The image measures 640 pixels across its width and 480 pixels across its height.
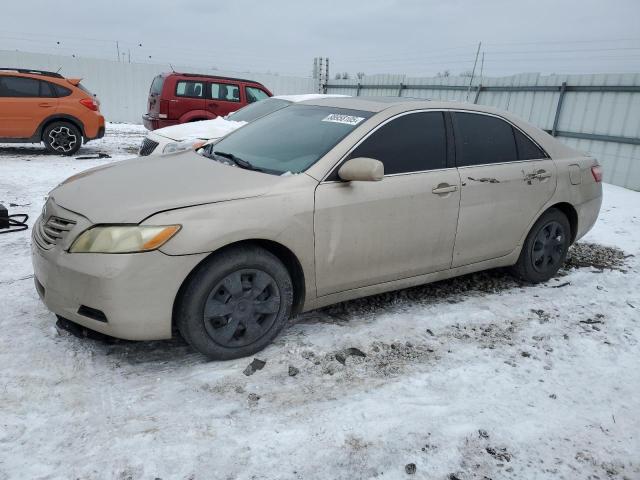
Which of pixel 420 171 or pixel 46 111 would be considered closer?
pixel 420 171

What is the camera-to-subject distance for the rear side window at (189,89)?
1165 centimetres

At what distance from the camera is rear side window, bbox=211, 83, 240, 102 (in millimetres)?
12064

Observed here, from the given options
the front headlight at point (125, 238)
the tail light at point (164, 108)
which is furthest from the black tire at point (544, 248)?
the tail light at point (164, 108)

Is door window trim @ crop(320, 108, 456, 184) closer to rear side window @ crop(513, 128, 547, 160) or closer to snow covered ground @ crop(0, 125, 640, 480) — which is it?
rear side window @ crop(513, 128, 547, 160)

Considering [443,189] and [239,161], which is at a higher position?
[239,161]

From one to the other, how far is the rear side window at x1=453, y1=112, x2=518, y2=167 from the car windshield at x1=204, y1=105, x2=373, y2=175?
0.83 metres

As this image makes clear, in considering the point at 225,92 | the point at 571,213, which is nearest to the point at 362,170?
the point at 571,213

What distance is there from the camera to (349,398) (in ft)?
9.30

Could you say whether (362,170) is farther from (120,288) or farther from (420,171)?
(120,288)

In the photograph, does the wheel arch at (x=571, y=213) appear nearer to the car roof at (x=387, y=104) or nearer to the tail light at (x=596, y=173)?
the tail light at (x=596, y=173)

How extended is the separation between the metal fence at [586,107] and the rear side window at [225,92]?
17.9ft

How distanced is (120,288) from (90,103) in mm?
9370

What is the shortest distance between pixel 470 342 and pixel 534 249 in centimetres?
146

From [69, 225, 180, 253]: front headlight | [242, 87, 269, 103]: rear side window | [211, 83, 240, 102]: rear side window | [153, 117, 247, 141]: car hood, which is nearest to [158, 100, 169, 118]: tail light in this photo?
[211, 83, 240, 102]: rear side window
